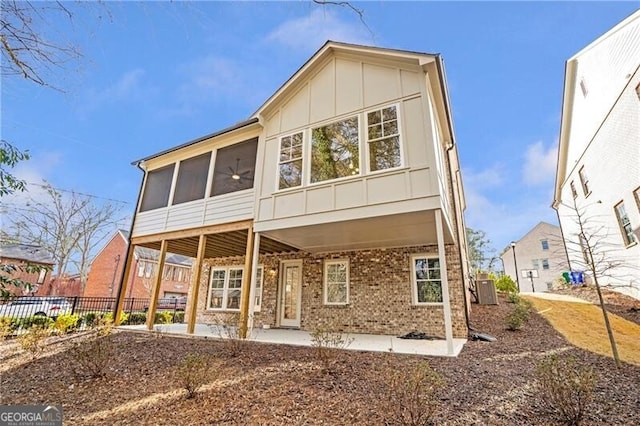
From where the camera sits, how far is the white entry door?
32.5 feet

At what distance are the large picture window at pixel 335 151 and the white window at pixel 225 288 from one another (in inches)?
249

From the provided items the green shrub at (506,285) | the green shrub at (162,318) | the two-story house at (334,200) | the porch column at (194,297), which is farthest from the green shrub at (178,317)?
the green shrub at (506,285)

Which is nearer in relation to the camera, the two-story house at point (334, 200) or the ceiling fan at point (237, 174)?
the two-story house at point (334, 200)

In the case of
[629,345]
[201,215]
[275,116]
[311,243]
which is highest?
[275,116]

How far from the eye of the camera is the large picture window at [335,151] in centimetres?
694

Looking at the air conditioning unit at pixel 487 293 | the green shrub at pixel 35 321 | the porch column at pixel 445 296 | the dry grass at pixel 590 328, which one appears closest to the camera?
the porch column at pixel 445 296

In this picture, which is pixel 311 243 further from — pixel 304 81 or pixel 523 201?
pixel 523 201

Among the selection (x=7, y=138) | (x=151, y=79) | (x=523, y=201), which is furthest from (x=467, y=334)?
(x=523, y=201)

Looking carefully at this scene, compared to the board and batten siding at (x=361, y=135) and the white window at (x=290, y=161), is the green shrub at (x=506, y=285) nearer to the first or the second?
the board and batten siding at (x=361, y=135)

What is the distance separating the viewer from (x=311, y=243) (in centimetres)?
887

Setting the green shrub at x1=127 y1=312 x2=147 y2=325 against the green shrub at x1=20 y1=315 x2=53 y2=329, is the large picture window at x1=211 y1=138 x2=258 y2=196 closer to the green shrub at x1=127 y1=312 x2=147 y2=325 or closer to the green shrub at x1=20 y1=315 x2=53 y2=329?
the green shrub at x1=127 y1=312 x2=147 y2=325

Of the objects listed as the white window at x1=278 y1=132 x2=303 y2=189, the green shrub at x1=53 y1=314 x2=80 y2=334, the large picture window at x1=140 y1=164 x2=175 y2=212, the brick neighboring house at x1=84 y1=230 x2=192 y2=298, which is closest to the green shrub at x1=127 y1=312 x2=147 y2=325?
the green shrub at x1=53 y1=314 x2=80 y2=334

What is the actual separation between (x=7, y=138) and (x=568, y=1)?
37.9ft

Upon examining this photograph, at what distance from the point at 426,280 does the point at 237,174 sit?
630 centimetres
